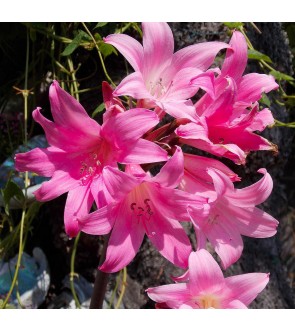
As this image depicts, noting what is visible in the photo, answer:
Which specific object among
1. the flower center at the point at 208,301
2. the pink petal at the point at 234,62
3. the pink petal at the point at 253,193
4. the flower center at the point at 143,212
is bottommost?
the flower center at the point at 208,301

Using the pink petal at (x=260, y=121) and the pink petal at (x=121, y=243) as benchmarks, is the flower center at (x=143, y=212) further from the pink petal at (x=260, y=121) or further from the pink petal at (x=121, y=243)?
the pink petal at (x=260, y=121)

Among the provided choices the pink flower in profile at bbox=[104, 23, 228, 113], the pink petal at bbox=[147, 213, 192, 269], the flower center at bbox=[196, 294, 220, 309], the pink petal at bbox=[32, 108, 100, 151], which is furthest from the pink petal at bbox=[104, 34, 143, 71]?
the flower center at bbox=[196, 294, 220, 309]

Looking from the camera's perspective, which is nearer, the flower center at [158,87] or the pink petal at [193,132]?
the pink petal at [193,132]

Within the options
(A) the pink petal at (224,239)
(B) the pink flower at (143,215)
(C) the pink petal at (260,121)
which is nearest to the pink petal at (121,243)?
(B) the pink flower at (143,215)

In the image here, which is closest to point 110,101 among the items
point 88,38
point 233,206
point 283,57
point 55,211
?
point 233,206

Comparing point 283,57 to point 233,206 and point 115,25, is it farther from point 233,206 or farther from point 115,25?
point 233,206

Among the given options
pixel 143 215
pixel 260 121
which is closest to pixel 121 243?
pixel 143 215
